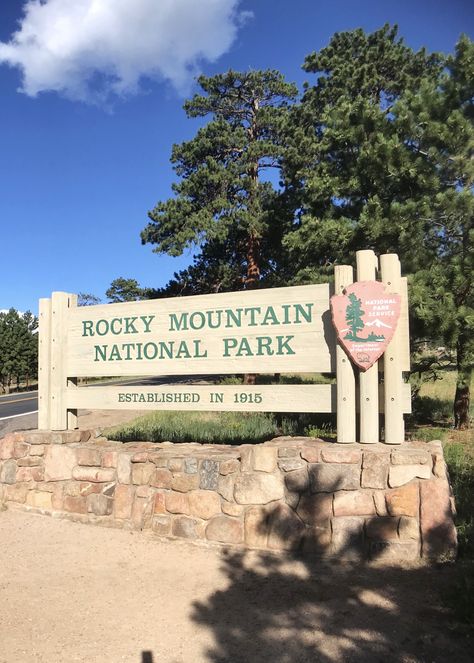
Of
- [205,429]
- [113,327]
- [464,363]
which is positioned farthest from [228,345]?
[464,363]

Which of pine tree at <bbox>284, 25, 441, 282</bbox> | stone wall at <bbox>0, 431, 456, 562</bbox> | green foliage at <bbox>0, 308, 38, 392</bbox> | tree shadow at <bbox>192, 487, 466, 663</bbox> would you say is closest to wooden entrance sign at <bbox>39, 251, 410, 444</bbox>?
stone wall at <bbox>0, 431, 456, 562</bbox>

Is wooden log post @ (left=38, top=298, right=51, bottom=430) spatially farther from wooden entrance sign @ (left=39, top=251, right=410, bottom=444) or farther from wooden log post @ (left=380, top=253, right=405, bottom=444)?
wooden log post @ (left=380, top=253, right=405, bottom=444)

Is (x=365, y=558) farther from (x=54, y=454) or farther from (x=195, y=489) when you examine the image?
(x=54, y=454)

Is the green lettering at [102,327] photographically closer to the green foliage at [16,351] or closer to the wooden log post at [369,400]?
the wooden log post at [369,400]

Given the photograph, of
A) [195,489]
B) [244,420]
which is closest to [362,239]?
[244,420]

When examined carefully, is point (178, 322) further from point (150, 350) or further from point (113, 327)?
point (113, 327)

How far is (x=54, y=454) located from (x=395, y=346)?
3620 millimetres

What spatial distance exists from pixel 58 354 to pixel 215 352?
1.95 metres

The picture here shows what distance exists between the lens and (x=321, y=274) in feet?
36.3

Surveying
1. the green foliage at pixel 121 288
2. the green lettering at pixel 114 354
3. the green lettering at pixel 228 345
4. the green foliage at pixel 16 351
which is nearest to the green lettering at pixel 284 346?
the green lettering at pixel 228 345

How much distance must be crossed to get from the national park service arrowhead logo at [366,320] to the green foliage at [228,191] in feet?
43.9

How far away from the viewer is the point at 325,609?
10.5ft

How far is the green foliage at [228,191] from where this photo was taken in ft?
58.6

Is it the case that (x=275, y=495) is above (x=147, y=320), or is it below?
below
